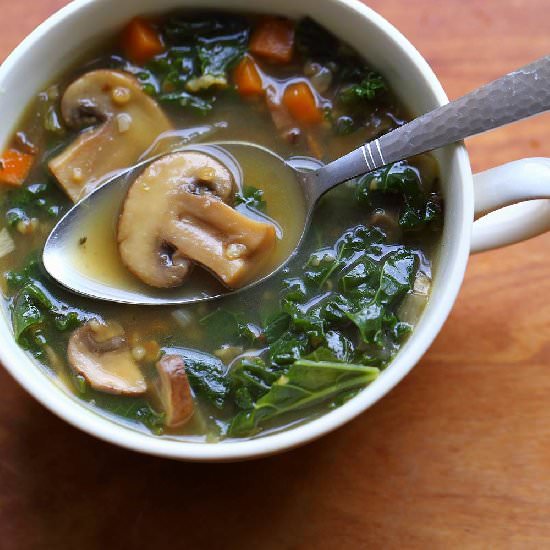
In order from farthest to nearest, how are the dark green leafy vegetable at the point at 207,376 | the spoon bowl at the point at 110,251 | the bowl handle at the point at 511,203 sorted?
the spoon bowl at the point at 110,251 < the dark green leafy vegetable at the point at 207,376 < the bowl handle at the point at 511,203

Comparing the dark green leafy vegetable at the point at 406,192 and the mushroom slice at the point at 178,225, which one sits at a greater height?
the mushroom slice at the point at 178,225

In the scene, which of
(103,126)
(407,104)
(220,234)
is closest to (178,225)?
(220,234)

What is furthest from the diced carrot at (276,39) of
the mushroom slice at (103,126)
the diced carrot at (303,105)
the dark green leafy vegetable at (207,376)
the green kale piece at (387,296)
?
the dark green leafy vegetable at (207,376)

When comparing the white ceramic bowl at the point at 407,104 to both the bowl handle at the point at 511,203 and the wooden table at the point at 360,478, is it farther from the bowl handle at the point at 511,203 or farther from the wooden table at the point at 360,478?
the wooden table at the point at 360,478

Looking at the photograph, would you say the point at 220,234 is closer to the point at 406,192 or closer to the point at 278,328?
the point at 278,328

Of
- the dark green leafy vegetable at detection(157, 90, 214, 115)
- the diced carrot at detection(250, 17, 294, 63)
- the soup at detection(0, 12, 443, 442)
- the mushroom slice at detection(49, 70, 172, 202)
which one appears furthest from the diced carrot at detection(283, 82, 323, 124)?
the mushroom slice at detection(49, 70, 172, 202)

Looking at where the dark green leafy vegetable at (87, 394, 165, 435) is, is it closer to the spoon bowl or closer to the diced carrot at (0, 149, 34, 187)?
the spoon bowl

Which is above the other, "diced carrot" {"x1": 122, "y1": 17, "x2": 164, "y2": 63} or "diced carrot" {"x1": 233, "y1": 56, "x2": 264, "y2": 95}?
"diced carrot" {"x1": 122, "y1": 17, "x2": 164, "y2": 63}

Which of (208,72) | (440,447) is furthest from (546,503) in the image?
(208,72)
